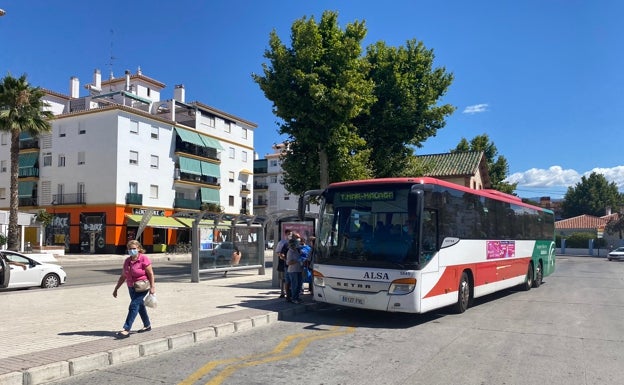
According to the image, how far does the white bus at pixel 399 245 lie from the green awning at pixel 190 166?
45281 millimetres

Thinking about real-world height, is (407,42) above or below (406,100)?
above

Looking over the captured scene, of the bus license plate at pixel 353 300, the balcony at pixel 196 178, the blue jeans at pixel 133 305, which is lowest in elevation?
the bus license plate at pixel 353 300

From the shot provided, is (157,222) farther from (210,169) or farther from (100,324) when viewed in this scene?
(100,324)

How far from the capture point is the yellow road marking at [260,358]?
6312mm

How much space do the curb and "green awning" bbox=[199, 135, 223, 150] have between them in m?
48.6

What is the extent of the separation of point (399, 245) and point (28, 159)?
53.7m

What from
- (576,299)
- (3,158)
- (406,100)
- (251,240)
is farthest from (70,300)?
(3,158)

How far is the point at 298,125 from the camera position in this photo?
72.6ft

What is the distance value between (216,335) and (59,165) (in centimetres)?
4869

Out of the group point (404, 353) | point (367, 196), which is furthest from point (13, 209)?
point (404, 353)

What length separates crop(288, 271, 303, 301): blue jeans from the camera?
12.3 metres

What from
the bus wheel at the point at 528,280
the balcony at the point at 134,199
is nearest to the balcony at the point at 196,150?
the balcony at the point at 134,199

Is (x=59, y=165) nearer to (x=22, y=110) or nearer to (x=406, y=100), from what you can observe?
(x=22, y=110)

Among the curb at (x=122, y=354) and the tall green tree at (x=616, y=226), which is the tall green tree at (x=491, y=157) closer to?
the tall green tree at (x=616, y=226)
